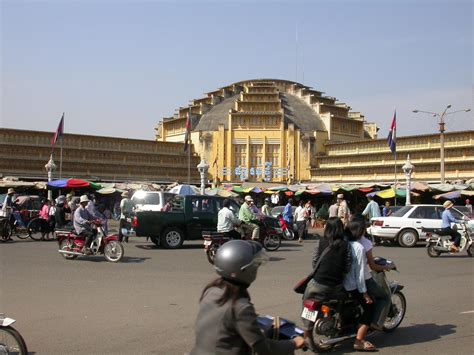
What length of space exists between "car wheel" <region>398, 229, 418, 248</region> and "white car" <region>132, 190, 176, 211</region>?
350 inches

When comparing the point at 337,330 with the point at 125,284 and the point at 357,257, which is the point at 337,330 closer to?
the point at 357,257

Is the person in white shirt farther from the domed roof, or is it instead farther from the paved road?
the domed roof

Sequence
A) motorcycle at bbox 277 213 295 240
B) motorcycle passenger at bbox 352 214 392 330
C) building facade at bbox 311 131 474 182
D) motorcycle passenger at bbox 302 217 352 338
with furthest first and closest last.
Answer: building facade at bbox 311 131 474 182, motorcycle at bbox 277 213 295 240, motorcycle passenger at bbox 352 214 392 330, motorcycle passenger at bbox 302 217 352 338

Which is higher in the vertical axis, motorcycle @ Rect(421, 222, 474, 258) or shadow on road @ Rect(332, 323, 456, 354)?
motorcycle @ Rect(421, 222, 474, 258)

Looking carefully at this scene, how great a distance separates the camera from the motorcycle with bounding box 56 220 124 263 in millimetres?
14234

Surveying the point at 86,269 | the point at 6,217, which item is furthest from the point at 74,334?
the point at 6,217

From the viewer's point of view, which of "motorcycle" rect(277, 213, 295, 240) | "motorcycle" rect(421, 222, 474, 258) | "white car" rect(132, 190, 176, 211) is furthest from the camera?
"motorcycle" rect(277, 213, 295, 240)

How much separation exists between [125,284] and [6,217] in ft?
35.8

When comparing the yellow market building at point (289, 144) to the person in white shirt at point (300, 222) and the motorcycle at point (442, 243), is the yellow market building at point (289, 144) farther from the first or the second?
the motorcycle at point (442, 243)

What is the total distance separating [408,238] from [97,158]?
56681mm

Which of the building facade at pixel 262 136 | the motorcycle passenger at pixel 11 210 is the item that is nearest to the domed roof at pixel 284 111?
the building facade at pixel 262 136

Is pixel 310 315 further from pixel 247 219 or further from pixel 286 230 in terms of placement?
pixel 286 230

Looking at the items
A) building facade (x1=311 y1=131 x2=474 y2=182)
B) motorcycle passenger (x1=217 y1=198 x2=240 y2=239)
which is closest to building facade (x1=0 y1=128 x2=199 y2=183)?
building facade (x1=311 y1=131 x2=474 y2=182)

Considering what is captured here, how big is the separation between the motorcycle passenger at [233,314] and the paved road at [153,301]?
294 centimetres
